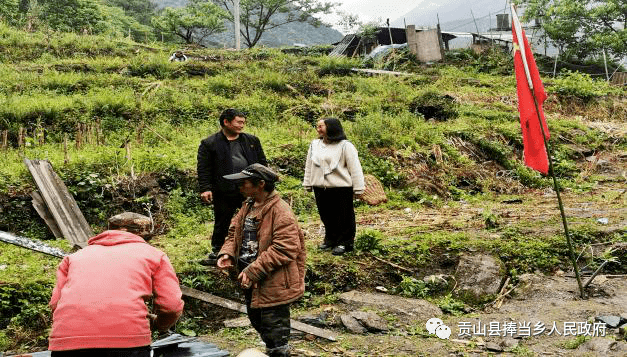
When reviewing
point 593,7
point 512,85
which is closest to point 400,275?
point 512,85

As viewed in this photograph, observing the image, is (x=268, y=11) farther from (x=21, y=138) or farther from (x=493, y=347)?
(x=493, y=347)

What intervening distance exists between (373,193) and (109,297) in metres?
7.78

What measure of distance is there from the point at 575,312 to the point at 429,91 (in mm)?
11411

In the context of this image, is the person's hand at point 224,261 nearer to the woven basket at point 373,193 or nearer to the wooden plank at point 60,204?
the wooden plank at point 60,204

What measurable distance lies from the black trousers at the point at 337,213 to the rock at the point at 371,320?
1.37 m

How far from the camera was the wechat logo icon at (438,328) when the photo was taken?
5285 millimetres

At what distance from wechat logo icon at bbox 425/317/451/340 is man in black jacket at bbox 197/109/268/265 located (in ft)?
7.68

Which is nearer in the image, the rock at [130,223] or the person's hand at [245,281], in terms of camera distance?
the rock at [130,223]

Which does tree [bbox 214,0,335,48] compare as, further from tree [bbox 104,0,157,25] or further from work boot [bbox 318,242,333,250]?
work boot [bbox 318,242,333,250]

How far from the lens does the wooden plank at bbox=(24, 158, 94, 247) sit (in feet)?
25.5

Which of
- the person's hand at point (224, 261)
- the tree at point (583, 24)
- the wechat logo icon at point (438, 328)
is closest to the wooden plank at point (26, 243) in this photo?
the person's hand at point (224, 261)

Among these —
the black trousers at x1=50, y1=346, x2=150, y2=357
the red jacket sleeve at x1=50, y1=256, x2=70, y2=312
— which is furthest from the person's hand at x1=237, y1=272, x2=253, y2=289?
the red jacket sleeve at x1=50, y1=256, x2=70, y2=312

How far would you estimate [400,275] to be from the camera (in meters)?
6.72

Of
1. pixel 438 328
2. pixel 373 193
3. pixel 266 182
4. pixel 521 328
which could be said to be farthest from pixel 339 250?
pixel 373 193
